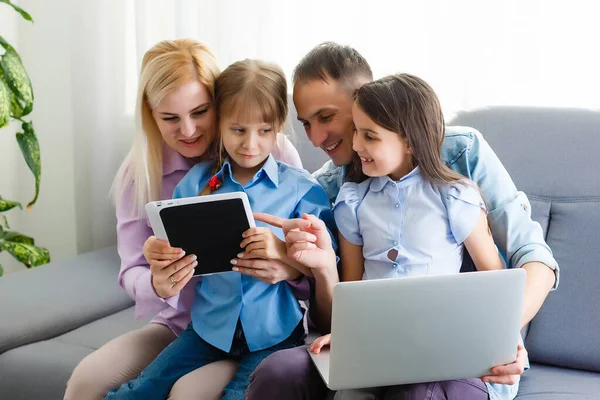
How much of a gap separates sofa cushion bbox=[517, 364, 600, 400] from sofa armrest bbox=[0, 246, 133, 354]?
1129mm

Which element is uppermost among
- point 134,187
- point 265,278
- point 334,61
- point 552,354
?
point 334,61

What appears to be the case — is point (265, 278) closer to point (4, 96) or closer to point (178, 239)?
point (178, 239)

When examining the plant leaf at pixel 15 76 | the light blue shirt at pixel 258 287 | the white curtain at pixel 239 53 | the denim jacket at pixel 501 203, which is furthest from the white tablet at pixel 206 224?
the plant leaf at pixel 15 76

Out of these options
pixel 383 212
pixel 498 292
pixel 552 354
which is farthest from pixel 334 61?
pixel 552 354

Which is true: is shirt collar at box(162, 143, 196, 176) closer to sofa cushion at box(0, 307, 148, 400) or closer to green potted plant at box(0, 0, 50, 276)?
sofa cushion at box(0, 307, 148, 400)

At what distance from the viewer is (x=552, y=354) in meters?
1.69

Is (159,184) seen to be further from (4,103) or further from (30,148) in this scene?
(30,148)

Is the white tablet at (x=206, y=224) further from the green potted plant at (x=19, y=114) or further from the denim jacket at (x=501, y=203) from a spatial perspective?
the green potted plant at (x=19, y=114)

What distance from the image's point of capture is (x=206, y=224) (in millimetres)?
1397

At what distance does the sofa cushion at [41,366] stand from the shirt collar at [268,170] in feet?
1.92

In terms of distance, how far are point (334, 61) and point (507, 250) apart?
1.73ft

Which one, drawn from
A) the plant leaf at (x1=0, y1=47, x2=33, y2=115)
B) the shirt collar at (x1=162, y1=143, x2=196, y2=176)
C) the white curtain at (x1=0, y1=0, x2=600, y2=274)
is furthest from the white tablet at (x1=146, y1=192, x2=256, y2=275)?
the plant leaf at (x1=0, y1=47, x2=33, y2=115)

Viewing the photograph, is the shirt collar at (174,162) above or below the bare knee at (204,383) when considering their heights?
above

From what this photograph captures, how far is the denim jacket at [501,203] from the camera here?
4.88 feet
